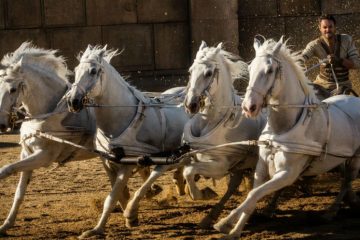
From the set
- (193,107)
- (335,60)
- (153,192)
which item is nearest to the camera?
(193,107)

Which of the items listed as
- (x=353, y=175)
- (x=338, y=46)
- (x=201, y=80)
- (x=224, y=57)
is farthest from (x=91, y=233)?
(x=338, y=46)

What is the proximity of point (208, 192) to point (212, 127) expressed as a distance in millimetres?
614

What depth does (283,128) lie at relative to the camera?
817cm

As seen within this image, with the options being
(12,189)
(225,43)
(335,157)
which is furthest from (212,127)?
(225,43)

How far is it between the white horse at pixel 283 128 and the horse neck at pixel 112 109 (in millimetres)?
1558

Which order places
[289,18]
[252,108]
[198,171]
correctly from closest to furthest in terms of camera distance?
[252,108] → [198,171] → [289,18]

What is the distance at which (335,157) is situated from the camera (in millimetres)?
8555

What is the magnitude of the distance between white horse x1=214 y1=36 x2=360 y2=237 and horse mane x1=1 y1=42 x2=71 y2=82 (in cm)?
248

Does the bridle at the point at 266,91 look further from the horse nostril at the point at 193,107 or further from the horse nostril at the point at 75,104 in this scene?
the horse nostril at the point at 75,104

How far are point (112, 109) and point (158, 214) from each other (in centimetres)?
150

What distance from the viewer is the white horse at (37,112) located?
30.3 ft

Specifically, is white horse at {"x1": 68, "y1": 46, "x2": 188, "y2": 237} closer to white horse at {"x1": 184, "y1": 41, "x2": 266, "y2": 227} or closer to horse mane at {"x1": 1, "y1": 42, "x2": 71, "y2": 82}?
white horse at {"x1": 184, "y1": 41, "x2": 266, "y2": 227}

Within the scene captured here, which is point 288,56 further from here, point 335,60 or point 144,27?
point 144,27

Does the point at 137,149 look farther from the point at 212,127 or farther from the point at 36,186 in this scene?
the point at 36,186
